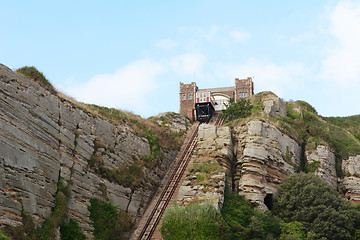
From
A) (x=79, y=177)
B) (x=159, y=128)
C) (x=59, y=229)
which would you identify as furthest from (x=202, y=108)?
(x=59, y=229)

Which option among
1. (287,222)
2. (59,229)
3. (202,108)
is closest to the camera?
(59,229)

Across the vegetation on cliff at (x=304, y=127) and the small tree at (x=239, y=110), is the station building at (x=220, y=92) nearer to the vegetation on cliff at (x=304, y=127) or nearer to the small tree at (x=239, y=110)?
the small tree at (x=239, y=110)

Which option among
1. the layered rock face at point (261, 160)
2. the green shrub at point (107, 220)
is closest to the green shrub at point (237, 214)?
the layered rock face at point (261, 160)

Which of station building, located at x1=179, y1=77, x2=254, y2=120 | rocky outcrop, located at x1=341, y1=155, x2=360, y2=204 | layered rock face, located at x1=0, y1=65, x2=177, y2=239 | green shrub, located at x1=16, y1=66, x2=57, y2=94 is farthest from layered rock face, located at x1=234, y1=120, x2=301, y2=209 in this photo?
station building, located at x1=179, y1=77, x2=254, y2=120

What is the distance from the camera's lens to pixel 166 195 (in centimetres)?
3338

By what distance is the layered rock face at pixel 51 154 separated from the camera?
74.7 feet

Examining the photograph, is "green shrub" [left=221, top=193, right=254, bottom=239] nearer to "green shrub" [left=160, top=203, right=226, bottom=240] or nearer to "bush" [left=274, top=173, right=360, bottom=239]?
"green shrub" [left=160, top=203, right=226, bottom=240]

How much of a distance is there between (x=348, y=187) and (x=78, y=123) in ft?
73.8

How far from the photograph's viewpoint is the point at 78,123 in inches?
1172

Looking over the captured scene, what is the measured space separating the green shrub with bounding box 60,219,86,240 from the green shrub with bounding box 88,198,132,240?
1518mm

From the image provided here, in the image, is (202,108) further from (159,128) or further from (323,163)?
(323,163)

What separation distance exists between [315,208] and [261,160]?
5426 mm

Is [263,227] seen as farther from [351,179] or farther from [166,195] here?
[351,179]

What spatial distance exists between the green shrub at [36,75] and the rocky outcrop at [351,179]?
24.4 meters
